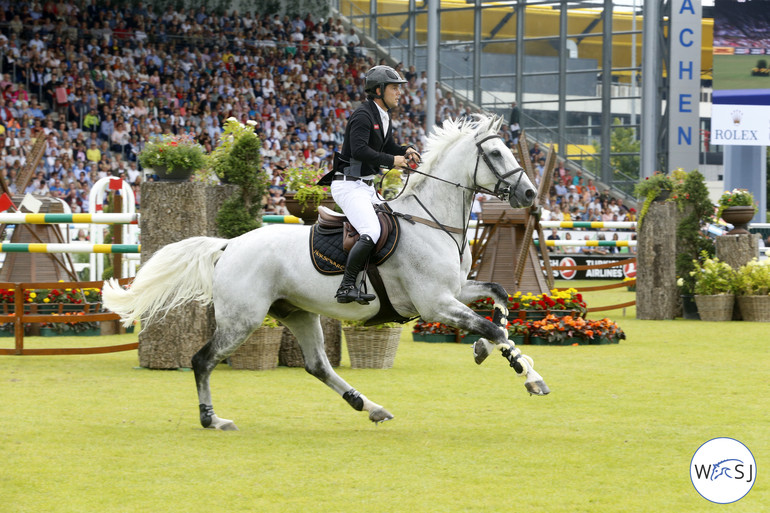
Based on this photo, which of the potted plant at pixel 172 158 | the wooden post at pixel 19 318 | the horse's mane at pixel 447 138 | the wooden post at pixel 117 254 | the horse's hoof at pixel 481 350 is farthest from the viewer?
the wooden post at pixel 117 254

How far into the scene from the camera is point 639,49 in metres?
34.2

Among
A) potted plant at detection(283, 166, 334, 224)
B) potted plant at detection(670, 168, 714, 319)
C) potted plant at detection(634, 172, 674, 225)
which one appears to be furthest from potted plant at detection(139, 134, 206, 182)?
potted plant at detection(670, 168, 714, 319)

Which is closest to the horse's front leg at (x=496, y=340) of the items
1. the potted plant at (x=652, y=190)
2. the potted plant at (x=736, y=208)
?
the potted plant at (x=652, y=190)

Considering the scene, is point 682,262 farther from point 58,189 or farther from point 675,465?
point 58,189

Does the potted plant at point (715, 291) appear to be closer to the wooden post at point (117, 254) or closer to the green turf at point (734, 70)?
the wooden post at point (117, 254)

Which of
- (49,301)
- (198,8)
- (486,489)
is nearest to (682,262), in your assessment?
(49,301)

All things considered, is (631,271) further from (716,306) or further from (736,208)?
(716,306)

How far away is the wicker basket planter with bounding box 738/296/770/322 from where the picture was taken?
15.6m

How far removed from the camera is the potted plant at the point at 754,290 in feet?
51.2

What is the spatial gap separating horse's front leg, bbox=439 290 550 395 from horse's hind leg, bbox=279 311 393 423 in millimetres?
828

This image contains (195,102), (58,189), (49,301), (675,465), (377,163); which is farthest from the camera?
(195,102)

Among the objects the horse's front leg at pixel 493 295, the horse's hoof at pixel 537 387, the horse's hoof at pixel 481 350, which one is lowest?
the horse's hoof at pixel 537 387

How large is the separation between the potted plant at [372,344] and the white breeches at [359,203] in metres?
2.97

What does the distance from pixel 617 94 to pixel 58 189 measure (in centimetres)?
2020
